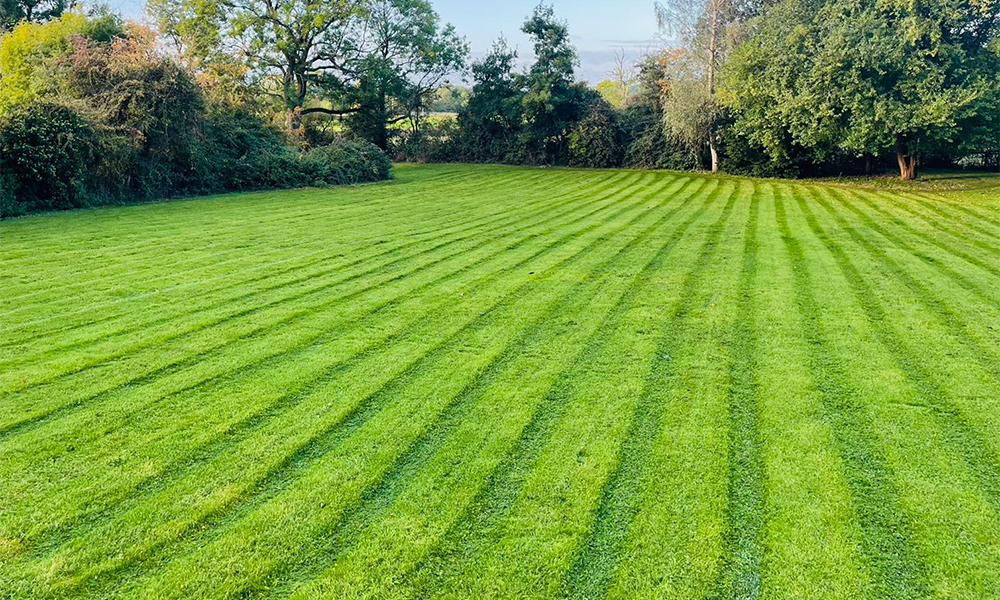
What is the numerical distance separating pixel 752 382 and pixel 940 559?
1.89 meters

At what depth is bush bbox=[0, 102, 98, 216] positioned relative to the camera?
36.6ft

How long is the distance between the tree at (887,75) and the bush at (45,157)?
19.6 metres

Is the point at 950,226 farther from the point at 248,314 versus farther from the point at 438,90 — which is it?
the point at 438,90

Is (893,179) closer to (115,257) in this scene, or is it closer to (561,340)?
(561,340)

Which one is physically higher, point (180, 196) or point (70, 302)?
point (180, 196)

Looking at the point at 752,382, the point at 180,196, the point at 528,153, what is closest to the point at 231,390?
the point at 752,382

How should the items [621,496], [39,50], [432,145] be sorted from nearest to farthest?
[621,496] < [39,50] < [432,145]

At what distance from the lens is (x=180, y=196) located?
50.3 ft

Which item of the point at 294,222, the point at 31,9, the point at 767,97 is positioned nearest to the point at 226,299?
the point at 294,222

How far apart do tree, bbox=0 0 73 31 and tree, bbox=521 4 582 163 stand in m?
21.1

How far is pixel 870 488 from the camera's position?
10.1 ft

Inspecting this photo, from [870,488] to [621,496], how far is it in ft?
4.60

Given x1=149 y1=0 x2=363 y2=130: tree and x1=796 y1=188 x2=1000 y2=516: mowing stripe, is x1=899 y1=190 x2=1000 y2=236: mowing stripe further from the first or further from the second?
x1=149 y1=0 x2=363 y2=130: tree

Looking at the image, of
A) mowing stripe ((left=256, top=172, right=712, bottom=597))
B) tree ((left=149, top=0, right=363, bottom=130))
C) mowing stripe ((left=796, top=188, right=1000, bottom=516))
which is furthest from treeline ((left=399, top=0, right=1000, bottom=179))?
mowing stripe ((left=256, top=172, right=712, bottom=597))
